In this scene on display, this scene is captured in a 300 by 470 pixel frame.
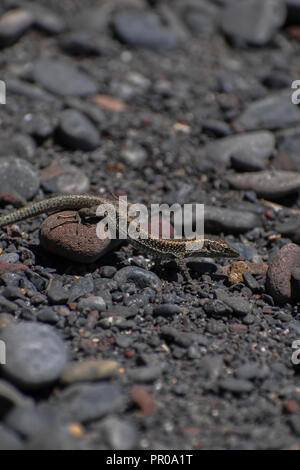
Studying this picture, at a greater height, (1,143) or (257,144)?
(257,144)

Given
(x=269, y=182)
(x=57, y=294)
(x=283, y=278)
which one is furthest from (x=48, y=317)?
(x=269, y=182)

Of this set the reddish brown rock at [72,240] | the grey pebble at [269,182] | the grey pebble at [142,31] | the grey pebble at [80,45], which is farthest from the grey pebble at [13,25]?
the reddish brown rock at [72,240]

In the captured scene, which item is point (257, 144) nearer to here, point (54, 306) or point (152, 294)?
point (152, 294)

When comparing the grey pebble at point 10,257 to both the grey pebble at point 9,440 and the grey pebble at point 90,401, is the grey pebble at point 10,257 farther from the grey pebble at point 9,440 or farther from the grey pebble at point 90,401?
the grey pebble at point 9,440

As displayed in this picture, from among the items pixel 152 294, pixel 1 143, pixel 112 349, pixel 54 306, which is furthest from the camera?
pixel 1 143

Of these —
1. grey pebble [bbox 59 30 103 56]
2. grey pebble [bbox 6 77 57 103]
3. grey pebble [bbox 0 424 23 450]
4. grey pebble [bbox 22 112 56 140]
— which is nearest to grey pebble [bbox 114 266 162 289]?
grey pebble [bbox 0 424 23 450]

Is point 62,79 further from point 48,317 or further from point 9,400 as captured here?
point 9,400

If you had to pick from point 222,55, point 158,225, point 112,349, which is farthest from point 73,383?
point 222,55
